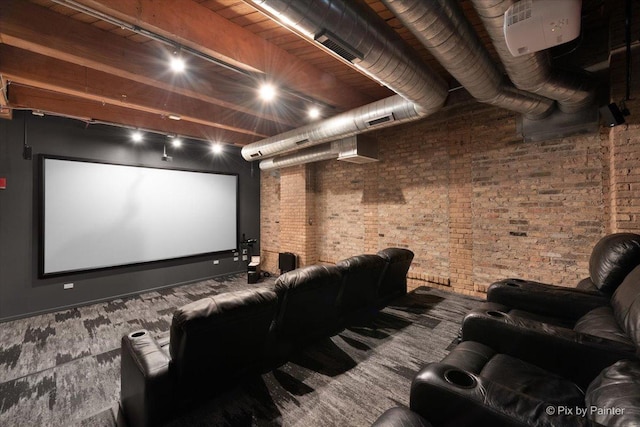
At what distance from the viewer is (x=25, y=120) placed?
4.31 m

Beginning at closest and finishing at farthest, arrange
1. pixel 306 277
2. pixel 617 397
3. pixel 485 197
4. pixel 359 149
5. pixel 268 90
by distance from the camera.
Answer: pixel 617 397 < pixel 306 277 < pixel 268 90 < pixel 485 197 < pixel 359 149

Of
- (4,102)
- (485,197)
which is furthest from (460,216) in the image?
(4,102)

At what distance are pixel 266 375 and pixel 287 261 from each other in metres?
4.20

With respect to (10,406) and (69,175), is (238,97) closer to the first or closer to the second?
(69,175)

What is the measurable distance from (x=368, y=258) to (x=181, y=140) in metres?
5.02

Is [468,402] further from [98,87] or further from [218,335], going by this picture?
[98,87]

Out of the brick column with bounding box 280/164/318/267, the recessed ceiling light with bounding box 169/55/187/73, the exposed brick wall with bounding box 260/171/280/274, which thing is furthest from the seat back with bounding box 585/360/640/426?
the exposed brick wall with bounding box 260/171/280/274

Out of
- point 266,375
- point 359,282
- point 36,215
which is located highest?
point 36,215

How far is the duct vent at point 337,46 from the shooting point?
176 cm

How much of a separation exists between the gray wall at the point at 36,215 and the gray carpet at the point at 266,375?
0.52 m

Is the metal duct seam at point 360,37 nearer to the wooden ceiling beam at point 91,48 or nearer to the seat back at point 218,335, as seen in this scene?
the seat back at point 218,335

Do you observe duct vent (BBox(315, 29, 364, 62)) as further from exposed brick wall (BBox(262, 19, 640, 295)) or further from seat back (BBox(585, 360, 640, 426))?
exposed brick wall (BBox(262, 19, 640, 295))

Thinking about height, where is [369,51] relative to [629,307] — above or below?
above

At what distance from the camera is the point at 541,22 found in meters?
1.50
